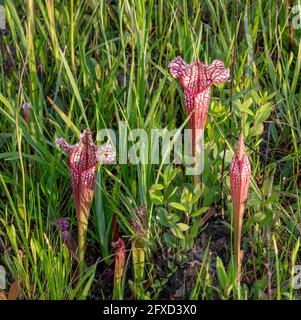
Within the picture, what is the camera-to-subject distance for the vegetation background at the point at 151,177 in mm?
1536

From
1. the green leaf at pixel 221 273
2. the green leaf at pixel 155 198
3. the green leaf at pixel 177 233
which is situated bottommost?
the green leaf at pixel 221 273

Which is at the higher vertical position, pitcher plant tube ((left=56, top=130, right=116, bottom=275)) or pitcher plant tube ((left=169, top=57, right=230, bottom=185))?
pitcher plant tube ((left=169, top=57, right=230, bottom=185))

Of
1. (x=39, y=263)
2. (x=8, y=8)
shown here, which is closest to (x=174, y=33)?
(x=8, y=8)

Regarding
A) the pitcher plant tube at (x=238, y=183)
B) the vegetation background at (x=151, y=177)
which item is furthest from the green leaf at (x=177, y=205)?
the pitcher plant tube at (x=238, y=183)

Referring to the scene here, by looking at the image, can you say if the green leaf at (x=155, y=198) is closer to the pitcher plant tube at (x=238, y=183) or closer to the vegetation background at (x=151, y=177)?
the vegetation background at (x=151, y=177)

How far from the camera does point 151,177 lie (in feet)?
5.48

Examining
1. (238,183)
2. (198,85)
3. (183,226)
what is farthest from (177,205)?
(198,85)

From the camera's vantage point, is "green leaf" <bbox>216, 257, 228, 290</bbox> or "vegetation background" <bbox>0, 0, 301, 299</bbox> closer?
"green leaf" <bbox>216, 257, 228, 290</bbox>

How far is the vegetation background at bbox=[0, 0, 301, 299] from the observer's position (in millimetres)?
1536

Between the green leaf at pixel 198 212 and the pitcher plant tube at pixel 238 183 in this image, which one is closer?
the pitcher plant tube at pixel 238 183

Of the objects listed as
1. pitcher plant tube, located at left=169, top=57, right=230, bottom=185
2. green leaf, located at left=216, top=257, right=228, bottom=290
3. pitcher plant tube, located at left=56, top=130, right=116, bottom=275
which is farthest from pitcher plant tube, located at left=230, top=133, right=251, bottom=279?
pitcher plant tube, located at left=56, top=130, right=116, bottom=275

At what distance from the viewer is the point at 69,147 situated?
1.52 m

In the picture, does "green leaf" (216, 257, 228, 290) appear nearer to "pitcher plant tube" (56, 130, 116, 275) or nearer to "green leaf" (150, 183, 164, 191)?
"green leaf" (150, 183, 164, 191)

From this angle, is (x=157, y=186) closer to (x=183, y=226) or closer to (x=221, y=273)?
(x=183, y=226)
